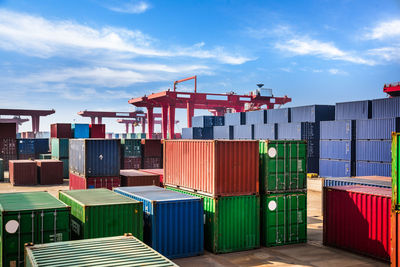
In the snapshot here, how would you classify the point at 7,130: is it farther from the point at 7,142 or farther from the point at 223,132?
the point at 223,132

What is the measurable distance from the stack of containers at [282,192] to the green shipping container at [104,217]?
6403 mm

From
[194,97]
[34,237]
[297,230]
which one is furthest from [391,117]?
[194,97]

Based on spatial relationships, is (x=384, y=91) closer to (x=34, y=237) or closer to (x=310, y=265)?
(x=310, y=265)

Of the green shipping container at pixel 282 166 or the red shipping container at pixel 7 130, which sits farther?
the red shipping container at pixel 7 130

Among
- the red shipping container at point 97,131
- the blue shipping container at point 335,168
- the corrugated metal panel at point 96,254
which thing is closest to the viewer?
the corrugated metal panel at point 96,254

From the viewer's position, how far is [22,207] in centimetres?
1303

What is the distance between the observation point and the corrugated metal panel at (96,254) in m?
7.95

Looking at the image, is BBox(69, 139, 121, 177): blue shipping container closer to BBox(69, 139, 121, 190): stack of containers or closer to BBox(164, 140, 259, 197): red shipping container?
BBox(69, 139, 121, 190): stack of containers

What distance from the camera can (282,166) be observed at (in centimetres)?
1822

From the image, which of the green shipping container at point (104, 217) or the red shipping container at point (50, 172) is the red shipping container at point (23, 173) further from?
the green shipping container at point (104, 217)

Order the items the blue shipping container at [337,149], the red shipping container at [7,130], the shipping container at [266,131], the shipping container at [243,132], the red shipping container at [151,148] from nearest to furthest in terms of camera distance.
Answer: the blue shipping container at [337,149] → the red shipping container at [151,148] → the shipping container at [266,131] → the red shipping container at [7,130] → the shipping container at [243,132]

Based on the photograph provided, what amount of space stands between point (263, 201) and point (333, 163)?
24929mm

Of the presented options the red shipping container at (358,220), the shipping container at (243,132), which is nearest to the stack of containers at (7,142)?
the shipping container at (243,132)

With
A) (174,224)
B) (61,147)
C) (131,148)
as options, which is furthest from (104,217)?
(61,147)
